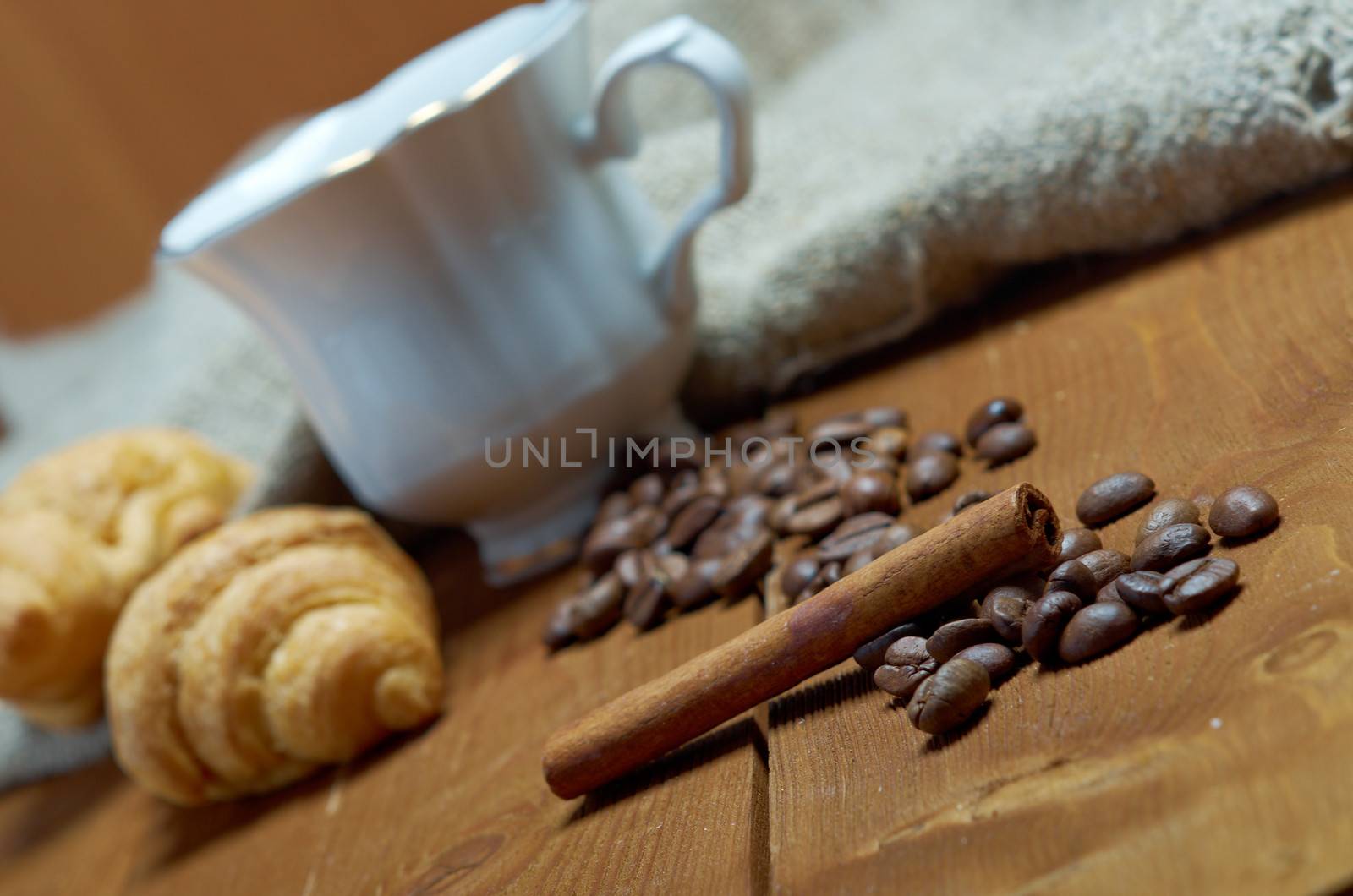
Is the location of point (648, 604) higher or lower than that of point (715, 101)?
lower

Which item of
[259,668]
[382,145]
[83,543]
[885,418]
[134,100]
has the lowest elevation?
[885,418]

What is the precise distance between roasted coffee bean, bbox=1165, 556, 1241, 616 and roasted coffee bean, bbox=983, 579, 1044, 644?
3.6 inches

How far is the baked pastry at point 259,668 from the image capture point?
1.06 metres

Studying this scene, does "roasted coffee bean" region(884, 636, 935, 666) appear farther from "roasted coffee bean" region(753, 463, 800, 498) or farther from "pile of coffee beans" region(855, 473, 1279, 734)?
"roasted coffee bean" region(753, 463, 800, 498)

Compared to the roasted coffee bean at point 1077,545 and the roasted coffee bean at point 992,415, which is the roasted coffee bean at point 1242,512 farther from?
the roasted coffee bean at point 992,415

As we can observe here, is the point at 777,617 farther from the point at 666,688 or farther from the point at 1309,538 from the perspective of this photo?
the point at 1309,538

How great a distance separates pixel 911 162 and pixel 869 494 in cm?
55

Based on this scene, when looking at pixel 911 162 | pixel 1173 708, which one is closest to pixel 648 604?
pixel 1173 708

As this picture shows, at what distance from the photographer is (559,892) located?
714 millimetres

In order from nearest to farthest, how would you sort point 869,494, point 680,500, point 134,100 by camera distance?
point 869,494 → point 680,500 → point 134,100

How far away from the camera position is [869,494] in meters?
0.97

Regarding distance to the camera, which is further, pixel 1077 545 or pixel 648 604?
pixel 648 604

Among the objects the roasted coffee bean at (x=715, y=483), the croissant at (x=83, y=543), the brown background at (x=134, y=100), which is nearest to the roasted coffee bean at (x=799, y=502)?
the roasted coffee bean at (x=715, y=483)

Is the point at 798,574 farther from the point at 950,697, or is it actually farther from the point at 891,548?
the point at 950,697
